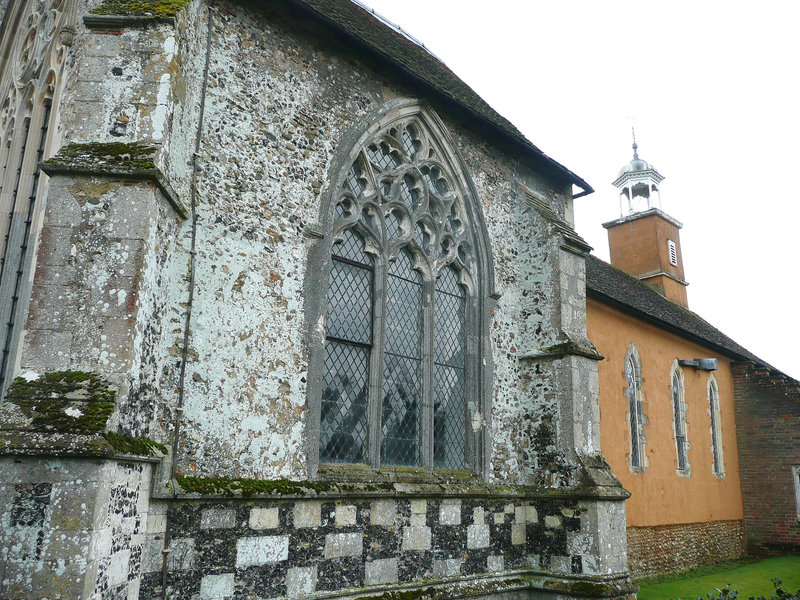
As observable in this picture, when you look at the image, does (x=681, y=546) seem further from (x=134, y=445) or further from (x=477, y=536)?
(x=134, y=445)

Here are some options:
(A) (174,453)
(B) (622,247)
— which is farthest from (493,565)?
(B) (622,247)

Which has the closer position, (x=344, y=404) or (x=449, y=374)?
(x=344, y=404)

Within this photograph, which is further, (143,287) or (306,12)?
(306,12)

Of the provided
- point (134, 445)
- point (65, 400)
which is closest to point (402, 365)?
point (134, 445)

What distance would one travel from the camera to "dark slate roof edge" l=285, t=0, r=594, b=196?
829 cm

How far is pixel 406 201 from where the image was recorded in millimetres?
9070

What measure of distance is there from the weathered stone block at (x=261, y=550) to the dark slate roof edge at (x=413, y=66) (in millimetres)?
5857

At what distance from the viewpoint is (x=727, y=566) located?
53.3 ft

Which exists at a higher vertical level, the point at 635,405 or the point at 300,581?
the point at 635,405

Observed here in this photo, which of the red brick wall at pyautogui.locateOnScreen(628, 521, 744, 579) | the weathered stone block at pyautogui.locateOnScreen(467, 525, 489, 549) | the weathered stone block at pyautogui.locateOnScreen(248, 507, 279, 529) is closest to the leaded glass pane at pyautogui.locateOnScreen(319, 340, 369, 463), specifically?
the weathered stone block at pyautogui.locateOnScreen(248, 507, 279, 529)

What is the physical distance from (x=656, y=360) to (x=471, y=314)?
8.27 meters

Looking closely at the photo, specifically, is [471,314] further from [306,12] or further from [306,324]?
[306,12]

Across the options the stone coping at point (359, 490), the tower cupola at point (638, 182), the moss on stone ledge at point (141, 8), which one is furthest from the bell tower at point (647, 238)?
the moss on stone ledge at point (141, 8)

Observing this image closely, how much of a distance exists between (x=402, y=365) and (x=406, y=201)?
228 cm
